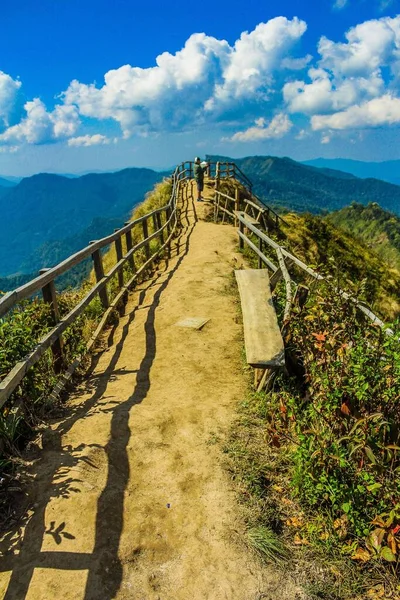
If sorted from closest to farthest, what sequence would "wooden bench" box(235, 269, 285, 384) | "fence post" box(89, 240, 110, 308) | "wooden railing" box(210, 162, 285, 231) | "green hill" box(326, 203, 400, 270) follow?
"wooden bench" box(235, 269, 285, 384) < "fence post" box(89, 240, 110, 308) < "wooden railing" box(210, 162, 285, 231) < "green hill" box(326, 203, 400, 270)

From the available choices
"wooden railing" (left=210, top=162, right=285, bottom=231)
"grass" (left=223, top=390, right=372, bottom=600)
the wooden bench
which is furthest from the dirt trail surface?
"wooden railing" (left=210, top=162, right=285, bottom=231)

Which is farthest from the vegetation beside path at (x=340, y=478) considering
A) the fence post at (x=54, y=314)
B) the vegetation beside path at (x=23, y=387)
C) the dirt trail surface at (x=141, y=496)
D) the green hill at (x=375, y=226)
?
the green hill at (x=375, y=226)

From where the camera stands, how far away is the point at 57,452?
4.07 metres

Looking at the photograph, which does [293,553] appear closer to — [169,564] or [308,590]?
Result: [308,590]

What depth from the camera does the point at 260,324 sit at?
5.75 metres

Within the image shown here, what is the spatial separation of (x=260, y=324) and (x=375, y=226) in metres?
115

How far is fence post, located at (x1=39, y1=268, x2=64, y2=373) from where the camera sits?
18.1 feet

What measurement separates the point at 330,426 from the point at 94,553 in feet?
6.93

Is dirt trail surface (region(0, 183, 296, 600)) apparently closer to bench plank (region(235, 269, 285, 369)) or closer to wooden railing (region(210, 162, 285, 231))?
bench plank (region(235, 269, 285, 369))

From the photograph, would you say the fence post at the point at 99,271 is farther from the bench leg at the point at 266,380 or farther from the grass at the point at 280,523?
the grass at the point at 280,523

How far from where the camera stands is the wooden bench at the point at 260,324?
16.2 feet

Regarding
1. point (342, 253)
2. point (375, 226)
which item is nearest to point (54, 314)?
point (342, 253)

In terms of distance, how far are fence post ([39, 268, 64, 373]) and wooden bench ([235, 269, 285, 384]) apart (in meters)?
2.60

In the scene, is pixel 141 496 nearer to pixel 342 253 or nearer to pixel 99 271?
pixel 99 271
